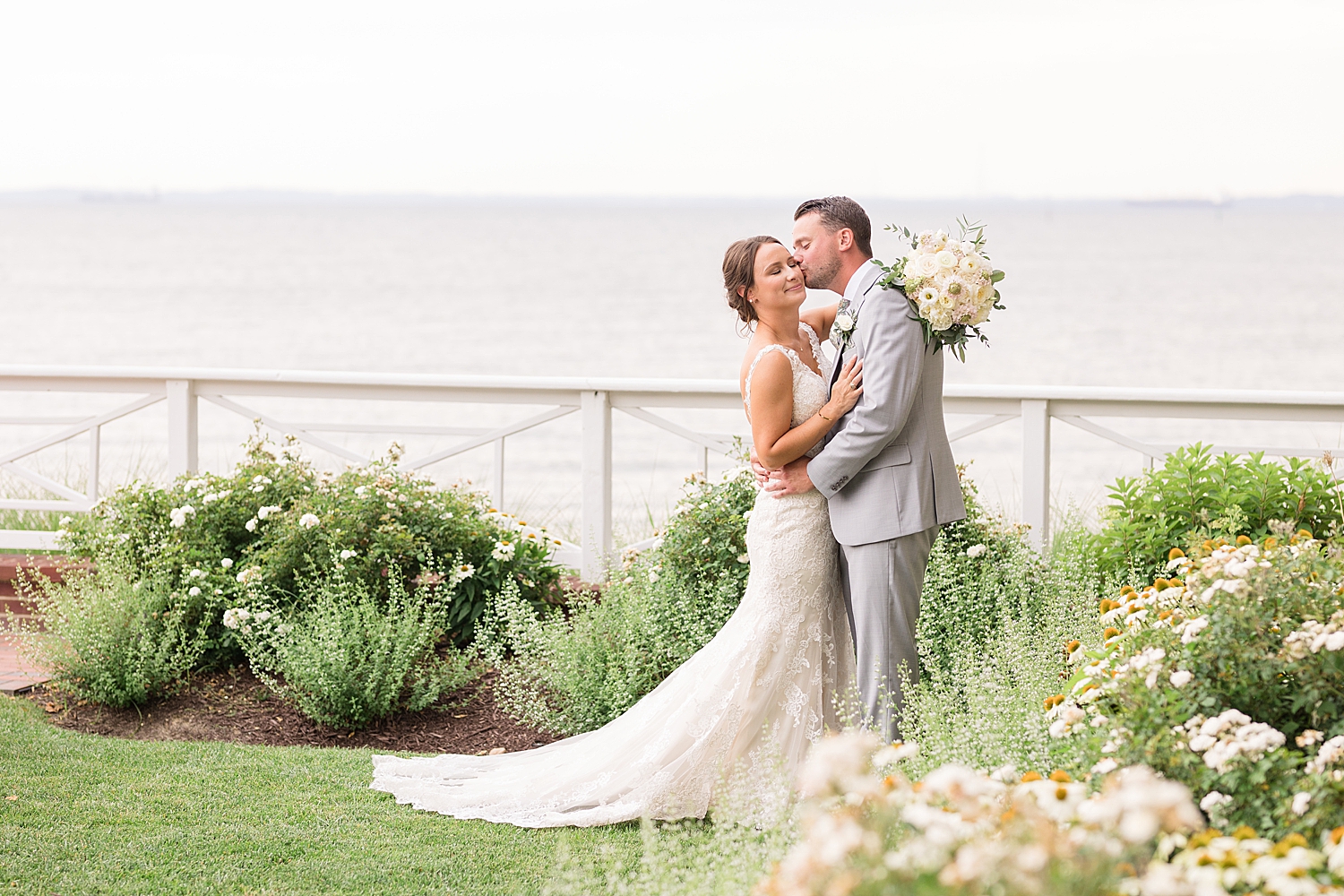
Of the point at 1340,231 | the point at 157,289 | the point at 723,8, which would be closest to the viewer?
the point at 723,8

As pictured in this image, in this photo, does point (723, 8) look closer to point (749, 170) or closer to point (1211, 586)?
point (749, 170)

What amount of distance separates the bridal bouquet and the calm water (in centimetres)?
567

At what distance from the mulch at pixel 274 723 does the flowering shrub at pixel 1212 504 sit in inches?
105

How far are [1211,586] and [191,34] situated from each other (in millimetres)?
40136

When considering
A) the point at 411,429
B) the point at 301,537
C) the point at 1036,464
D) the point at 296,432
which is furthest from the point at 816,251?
the point at 296,432

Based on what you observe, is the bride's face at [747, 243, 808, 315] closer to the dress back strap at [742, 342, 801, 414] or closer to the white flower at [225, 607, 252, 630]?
the dress back strap at [742, 342, 801, 414]

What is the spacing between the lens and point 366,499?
6066 mm

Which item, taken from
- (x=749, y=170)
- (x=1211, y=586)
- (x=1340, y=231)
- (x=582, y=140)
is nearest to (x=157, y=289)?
(x=582, y=140)

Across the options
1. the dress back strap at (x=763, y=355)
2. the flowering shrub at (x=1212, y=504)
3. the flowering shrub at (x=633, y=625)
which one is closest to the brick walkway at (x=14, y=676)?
the flowering shrub at (x=633, y=625)

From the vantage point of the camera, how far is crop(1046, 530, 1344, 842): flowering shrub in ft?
7.72

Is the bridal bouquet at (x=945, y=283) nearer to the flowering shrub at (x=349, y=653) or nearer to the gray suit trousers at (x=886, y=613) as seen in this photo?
the gray suit trousers at (x=886, y=613)

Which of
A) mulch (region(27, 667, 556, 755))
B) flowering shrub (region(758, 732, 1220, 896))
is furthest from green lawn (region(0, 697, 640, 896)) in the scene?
flowering shrub (region(758, 732, 1220, 896))

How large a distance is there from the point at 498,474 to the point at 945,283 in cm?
374

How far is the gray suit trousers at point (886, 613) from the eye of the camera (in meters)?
3.90
